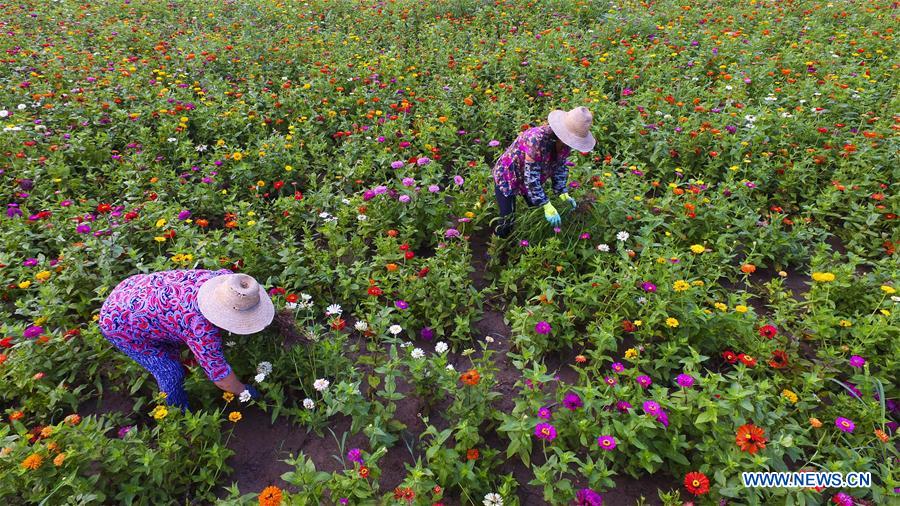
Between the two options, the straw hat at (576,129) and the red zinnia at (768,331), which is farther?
the straw hat at (576,129)

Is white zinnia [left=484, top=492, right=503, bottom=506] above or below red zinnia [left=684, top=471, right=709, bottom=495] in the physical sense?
below

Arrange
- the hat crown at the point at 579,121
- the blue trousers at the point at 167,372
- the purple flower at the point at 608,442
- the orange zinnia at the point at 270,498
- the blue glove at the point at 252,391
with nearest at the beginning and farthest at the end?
the orange zinnia at the point at 270,498, the purple flower at the point at 608,442, the blue trousers at the point at 167,372, the blue glove at the point at 252,391, the hat crown at the point at 579,121

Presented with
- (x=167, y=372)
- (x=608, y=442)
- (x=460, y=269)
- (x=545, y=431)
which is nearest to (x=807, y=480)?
(x=608, y=442)

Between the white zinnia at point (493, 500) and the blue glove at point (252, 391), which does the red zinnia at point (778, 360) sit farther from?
the blue glove at point (252, 391)

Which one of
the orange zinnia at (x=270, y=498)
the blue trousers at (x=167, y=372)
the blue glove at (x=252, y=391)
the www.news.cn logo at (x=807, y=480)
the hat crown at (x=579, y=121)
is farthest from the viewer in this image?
the hat crown at (x=579, y=121)

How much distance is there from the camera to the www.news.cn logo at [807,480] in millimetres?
2117

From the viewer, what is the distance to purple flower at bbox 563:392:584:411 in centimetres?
238

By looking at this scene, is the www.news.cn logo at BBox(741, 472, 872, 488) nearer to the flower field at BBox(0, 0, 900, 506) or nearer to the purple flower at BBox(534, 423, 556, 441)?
the flower field at BBox(0, 0, 900, 506)

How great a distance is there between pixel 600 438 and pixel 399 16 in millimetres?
8439

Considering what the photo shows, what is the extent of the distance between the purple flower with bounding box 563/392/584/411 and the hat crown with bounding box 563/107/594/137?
1735 millimetres

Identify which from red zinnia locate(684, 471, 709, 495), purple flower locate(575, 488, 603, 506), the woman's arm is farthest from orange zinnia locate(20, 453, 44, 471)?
red zinnia locate(684, 471, 709, 495)

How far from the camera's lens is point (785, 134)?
4.70 meters

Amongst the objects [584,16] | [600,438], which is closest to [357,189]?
[600,438]

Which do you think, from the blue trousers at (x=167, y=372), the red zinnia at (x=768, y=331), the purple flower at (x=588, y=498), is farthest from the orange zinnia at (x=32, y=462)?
the red zinnia at (x=768, y=331)
